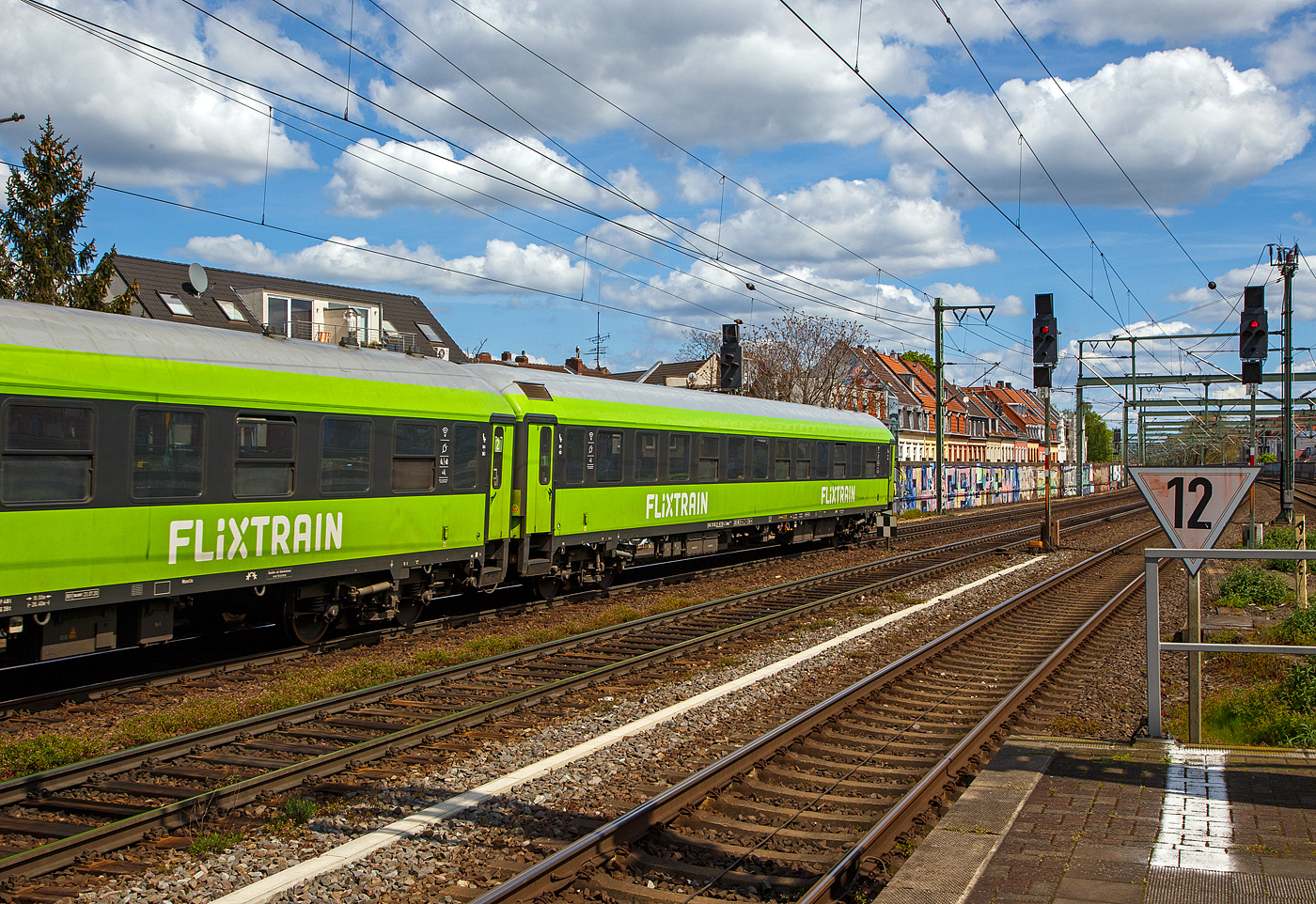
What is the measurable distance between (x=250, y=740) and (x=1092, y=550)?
23.7 meters

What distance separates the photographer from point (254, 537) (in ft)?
33.3

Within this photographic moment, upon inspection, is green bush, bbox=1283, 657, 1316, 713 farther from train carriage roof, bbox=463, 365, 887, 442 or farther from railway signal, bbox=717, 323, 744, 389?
railway signal, bbox=717, 323, 744, 389

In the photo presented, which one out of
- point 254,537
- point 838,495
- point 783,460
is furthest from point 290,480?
point 838,495

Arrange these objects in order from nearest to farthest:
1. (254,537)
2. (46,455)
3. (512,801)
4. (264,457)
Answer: (512,801), (46,455), (254,537), (264,457)

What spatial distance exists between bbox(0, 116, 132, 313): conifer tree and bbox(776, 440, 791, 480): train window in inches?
656

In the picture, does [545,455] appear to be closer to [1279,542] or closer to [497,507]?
[497,507]

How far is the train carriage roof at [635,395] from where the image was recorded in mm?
14812

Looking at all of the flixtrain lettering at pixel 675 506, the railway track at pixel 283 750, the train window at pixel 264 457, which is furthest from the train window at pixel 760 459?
the train window at pixel 264 457

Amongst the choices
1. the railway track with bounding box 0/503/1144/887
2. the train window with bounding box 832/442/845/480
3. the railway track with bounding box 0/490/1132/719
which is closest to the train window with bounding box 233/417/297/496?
the railway track with bounding box 0/490/1132/719

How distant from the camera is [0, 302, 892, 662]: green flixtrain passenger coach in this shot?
837 cm

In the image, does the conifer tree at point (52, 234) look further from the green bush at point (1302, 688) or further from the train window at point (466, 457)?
the green bush at point (1302, 688)

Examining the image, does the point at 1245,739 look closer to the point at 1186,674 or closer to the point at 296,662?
the point at 1186,674

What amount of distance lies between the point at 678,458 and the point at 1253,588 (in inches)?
386

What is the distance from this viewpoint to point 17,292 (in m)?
24.7
